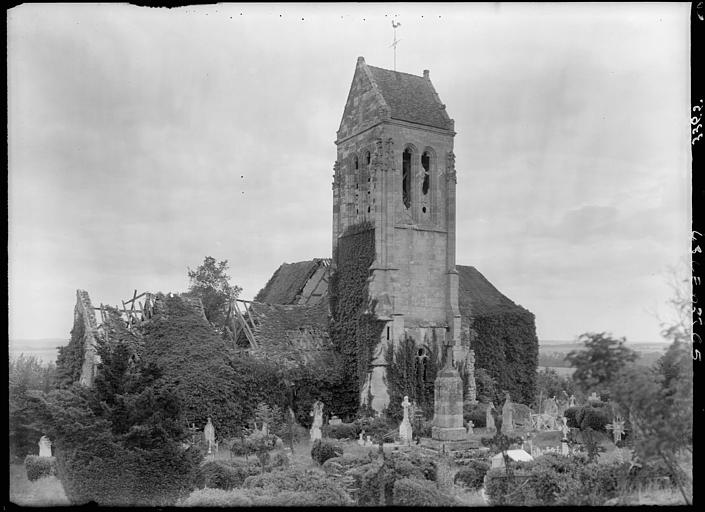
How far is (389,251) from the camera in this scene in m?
29.0

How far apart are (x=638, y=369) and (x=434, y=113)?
21.7 meters

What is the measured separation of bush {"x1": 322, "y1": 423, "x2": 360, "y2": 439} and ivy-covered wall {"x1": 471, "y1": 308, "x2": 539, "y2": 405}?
928cm

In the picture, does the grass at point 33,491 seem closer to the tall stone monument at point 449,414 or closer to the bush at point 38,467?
the bush at point 38,467

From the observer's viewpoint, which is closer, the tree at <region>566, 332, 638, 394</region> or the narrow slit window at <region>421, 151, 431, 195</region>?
the tree at <region>566, 332, 638, 394</region>

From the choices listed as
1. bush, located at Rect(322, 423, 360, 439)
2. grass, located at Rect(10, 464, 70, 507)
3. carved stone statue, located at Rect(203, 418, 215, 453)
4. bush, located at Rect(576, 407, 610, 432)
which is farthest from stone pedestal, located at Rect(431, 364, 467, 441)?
grass, located at Rect(10, 464, 70, 507)

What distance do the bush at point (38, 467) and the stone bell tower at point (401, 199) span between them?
1429cm

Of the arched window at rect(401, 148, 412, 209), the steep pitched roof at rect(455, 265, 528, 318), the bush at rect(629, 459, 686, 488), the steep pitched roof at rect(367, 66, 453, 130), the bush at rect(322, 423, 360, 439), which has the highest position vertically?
the steep pitched roof at rect(367, 66, 453, 130)

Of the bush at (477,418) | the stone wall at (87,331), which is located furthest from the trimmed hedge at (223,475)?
the bush at (477,418)

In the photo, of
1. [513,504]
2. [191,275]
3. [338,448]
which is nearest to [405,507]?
[513,504]

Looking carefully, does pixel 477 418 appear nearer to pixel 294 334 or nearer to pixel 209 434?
pixel 294 334

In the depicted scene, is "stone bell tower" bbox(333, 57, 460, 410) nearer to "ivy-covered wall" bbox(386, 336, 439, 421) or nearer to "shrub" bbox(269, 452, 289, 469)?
"ivy-covered wall" bbox(386, 336, 439, 421)

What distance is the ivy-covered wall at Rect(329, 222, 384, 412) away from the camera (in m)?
28.3

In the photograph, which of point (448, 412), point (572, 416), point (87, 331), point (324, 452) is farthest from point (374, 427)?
point (87, 331)
